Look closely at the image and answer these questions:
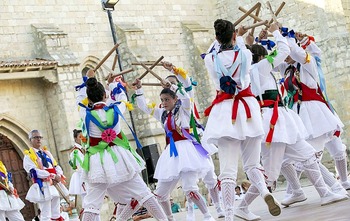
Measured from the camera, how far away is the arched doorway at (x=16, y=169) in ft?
72.6

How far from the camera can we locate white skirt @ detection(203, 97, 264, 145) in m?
7.98

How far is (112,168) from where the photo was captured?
8922 millimetres

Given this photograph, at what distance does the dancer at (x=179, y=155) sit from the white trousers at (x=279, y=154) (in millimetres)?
1356

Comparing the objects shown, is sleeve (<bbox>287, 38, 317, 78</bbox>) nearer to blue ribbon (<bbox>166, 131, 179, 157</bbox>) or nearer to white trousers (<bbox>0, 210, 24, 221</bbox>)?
blue ribbon (<bbox>166, 131, 179, 157</bbox>)

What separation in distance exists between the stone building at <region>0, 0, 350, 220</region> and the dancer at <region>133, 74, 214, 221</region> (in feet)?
36.6

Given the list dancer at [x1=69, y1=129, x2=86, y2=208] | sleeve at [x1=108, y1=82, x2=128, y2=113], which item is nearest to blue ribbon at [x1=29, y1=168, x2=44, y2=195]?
dancer at [x1=69, y1=129, x2=86, y2=208]

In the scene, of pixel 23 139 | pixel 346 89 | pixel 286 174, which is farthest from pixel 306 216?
pixel 346 89

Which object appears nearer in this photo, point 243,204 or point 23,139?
point 243,204

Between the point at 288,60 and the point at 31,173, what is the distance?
644cm

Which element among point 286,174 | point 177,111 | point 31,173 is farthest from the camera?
point 31,173

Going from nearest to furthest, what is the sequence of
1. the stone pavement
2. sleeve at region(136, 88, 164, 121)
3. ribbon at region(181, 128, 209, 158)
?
the stone pavement → ribbon at region(181, 128, 209, 158) → sleeve at region(136, 88, 164, 121)

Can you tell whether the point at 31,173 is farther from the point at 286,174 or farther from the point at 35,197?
the point at 286,174

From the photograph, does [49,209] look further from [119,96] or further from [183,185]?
[119,96]

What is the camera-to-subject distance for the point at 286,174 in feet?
33.1
